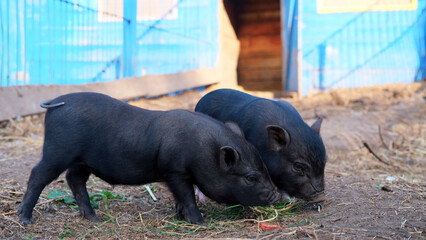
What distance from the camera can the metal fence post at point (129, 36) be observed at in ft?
29.6

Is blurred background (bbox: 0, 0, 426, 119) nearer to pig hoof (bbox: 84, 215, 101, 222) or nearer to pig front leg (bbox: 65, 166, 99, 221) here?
pig front leg (bbox: 65, 166, 99, 221)

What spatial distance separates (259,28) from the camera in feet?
57.8

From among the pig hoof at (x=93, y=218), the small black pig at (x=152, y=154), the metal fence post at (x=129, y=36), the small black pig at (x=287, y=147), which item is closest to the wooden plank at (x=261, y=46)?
the metal fence post at (x=129, y=36)

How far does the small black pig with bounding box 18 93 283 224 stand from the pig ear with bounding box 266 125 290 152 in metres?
0.25

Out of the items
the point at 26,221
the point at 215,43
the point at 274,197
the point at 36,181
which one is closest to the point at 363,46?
the point at 215,43

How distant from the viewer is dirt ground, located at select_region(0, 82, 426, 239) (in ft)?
10.5

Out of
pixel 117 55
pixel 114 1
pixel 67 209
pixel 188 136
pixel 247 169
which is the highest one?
pixel 114 1

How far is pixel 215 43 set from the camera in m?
13.5

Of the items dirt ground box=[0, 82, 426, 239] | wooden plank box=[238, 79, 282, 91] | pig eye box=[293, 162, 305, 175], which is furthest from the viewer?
wooden plank box=[238, 79, 282, 91]

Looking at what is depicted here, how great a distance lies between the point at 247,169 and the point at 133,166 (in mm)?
788

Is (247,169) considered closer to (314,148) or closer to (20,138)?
(314,148)

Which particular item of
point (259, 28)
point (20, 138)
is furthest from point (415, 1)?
point (20, 138)

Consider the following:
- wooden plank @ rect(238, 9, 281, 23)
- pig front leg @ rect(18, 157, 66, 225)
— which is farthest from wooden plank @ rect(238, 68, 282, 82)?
pig front leg @ rect(18, 157, 66, 225)

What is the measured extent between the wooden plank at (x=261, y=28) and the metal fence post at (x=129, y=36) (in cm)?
887
